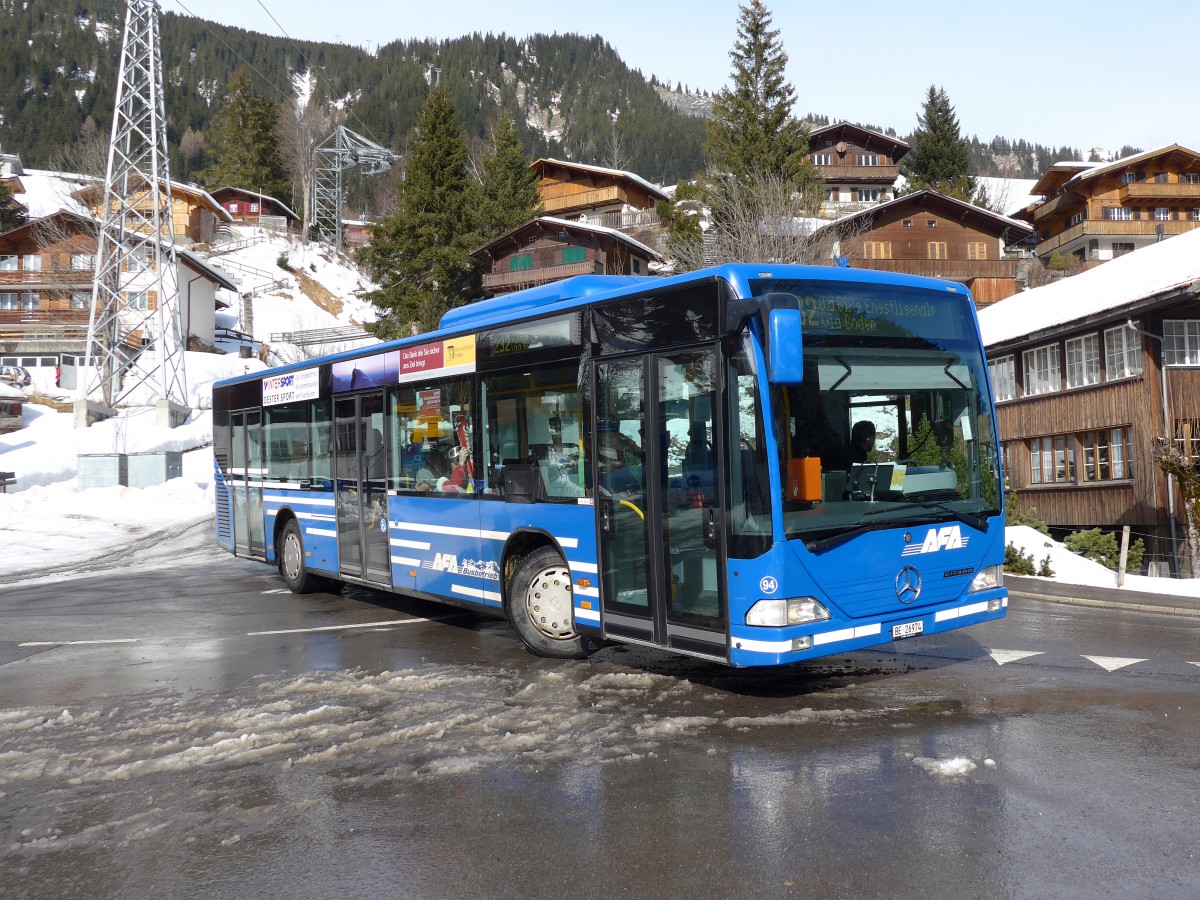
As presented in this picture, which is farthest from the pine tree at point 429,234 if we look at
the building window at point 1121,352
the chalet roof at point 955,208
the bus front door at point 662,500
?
the bus front door at point 662,500

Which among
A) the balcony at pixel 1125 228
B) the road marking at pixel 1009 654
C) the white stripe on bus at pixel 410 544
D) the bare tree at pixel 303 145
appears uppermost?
the bare tree at pixel 303 145

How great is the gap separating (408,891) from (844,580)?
12.5ft

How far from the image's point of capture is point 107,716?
7.59 m

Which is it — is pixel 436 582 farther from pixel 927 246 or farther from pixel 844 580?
pixel 927 246

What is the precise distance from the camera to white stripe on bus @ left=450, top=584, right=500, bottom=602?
9.89 m

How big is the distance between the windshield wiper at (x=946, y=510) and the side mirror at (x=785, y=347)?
1.32m

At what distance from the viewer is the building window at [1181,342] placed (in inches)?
966

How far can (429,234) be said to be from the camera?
5756 centimetres

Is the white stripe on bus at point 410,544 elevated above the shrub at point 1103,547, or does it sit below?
above

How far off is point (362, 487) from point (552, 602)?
3.88 meters

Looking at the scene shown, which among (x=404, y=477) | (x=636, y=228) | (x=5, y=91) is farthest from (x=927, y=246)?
(x=5, y=91)

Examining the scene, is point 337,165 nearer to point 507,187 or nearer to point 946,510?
point 507,187

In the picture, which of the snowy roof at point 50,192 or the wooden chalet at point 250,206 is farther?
the wooden chalet at point 250,206

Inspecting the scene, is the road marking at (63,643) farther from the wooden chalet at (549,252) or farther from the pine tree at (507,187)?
the pine tree at (507,187)
